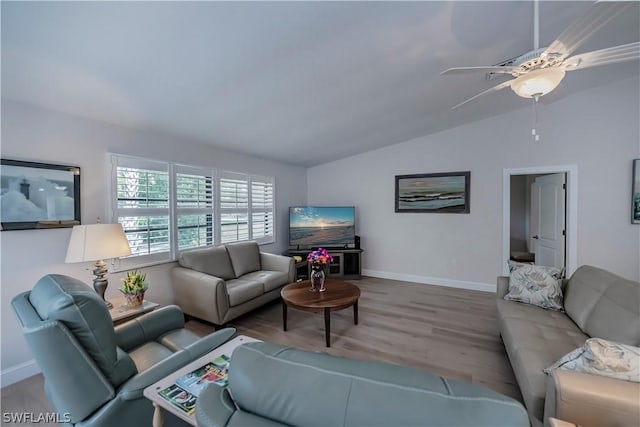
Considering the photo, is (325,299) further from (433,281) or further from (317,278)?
(433,281)

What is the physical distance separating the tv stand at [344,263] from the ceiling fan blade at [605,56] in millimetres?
3828

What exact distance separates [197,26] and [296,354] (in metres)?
1.91

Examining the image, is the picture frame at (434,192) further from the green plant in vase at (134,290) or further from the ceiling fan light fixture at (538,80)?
the green plant in vase at (134,290)

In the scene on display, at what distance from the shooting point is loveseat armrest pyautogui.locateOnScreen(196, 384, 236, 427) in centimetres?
75

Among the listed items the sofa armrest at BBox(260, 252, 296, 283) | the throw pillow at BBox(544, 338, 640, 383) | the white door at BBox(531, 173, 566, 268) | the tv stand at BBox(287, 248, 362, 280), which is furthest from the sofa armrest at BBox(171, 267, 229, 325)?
the white door at BBox(531, 173, 566, 268)

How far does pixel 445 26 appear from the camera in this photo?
2.01 metres

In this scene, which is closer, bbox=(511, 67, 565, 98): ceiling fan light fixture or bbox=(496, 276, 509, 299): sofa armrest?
bbox=(511, 67, 565, 98): ceiling fan light fixture

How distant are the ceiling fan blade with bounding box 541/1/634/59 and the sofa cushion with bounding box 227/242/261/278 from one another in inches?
145

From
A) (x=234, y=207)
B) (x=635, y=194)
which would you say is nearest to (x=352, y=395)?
(x=234, y=207)

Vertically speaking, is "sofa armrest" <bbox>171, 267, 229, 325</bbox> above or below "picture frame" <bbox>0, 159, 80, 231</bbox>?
below

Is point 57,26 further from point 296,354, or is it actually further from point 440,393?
point 440,393

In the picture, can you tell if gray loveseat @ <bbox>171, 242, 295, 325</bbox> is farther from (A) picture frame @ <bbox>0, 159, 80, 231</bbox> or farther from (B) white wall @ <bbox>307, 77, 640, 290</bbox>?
(B) white wall @ <bbox>307, 77, 640, 290</bbox>

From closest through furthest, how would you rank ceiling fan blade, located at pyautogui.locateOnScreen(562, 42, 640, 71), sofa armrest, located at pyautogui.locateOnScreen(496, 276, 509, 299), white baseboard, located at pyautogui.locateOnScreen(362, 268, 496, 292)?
ceiling fan blade, located at pyautogui.locateOnScreen(562, 42, 640, 71), sofa armrest, located at pyautogui.locateOnScreen(496, 276, 509, 299), white baseboard, located at pyautogui.locateOnScreen(362, 268, 496, 292)

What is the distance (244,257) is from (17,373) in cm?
229
